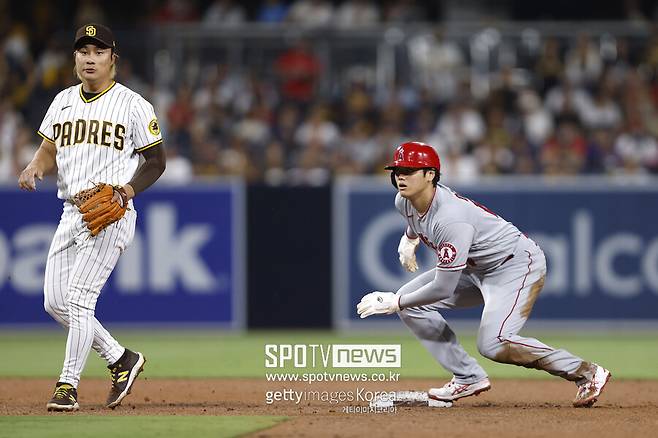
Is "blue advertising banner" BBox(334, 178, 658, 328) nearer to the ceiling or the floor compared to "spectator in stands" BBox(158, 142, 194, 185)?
nearer to the floor

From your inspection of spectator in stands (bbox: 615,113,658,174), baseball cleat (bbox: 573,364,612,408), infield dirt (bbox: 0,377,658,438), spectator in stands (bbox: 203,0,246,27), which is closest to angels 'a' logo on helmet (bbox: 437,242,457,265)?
infield dirt (bbox: 0,377,658,438)

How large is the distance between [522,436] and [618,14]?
46.8 ft

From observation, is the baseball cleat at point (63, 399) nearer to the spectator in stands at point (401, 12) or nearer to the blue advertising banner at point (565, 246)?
the blue advertising banner at point (565, 246)

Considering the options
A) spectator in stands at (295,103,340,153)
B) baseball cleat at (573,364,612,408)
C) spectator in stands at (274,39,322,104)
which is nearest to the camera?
baseball cleat at (573,364,612,408)

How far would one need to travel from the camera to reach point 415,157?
23.0 ft

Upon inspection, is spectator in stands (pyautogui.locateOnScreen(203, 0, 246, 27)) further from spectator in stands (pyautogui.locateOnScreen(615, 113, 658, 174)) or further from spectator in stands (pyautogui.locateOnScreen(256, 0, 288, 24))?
spectator in stands (pyautogui.locateOnScreen(615, 113, 658, 174))

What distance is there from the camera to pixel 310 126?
51.9 ft

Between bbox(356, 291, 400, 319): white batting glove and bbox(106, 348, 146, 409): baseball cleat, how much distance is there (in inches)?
59.4

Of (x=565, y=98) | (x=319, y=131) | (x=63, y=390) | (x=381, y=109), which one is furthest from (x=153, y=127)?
(x=565, y=98)

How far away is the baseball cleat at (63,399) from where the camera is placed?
6.88 metres

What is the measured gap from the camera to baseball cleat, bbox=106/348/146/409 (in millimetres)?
7207

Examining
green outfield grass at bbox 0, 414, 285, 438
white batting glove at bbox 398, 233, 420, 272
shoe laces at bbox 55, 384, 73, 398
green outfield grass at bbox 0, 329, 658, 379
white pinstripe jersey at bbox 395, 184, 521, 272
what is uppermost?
white pinstripe jersey at bbox 395, 184, 521, 272

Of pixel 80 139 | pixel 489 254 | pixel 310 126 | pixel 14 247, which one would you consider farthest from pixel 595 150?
pixel 80 139

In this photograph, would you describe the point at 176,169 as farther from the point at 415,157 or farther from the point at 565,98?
the point at 415,157
